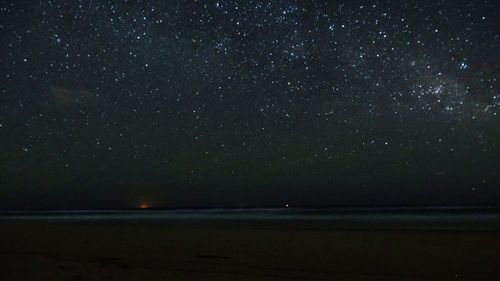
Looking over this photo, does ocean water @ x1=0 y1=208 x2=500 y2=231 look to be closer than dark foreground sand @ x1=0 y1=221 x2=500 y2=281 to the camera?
No

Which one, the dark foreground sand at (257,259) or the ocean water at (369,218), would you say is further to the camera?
the ocean water at (369,218)

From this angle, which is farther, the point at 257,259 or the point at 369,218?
the point at 369,218

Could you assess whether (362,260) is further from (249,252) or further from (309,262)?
(249,252)

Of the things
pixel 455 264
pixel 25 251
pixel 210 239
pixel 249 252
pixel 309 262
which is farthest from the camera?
pixel 210 239

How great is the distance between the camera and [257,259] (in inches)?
272

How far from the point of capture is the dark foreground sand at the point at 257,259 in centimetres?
570

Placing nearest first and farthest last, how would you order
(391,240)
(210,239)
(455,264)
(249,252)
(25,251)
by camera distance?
1. (455,264)
2. (249,252)
3. (25,251)
4. (391,240)
5. (210,239)

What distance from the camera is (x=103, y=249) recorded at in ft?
27.4

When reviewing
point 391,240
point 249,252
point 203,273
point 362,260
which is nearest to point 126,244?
point 249,252

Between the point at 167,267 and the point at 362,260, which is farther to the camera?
the point at 362,260

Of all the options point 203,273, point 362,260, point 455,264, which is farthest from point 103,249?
point 455,264

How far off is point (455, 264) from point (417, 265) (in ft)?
1.89

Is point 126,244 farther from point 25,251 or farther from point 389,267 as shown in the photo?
point 389,267

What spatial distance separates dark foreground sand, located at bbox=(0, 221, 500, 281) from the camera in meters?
5.70
